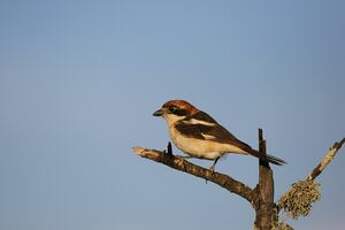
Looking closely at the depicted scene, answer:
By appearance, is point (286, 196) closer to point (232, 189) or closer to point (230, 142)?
point (232, 189)

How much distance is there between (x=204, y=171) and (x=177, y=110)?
204 cm

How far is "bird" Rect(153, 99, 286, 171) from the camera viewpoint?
33.7ft

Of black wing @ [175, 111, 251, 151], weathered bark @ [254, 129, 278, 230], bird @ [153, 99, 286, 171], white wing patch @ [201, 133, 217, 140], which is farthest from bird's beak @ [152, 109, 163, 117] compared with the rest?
weathered bark @ [254, 129, 278, 230]

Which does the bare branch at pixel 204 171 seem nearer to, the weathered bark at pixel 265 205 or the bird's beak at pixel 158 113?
the weathered bark at pixel 265 205

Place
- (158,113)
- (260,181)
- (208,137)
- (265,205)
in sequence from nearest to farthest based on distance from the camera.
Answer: (265,205) < (260,181) < (208,137) < (158,113)

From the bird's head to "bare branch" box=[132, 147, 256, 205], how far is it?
190cm

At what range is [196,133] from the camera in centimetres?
1059

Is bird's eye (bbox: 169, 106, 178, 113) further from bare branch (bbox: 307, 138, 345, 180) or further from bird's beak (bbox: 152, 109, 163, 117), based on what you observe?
bare branch (bbox: 307, 138, 345, 180)

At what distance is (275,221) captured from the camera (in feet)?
27.9

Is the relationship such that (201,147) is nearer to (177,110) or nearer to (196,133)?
(196,133)

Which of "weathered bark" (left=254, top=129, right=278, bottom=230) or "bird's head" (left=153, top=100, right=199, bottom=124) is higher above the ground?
"bird's head" (left=153, top=100, right=199, bottom=124)

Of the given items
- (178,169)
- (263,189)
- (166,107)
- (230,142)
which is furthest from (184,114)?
(263,189)

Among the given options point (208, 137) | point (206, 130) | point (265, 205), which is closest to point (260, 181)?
point (265, 205)

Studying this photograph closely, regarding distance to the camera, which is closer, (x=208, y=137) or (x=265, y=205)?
(x=265, y=205)
